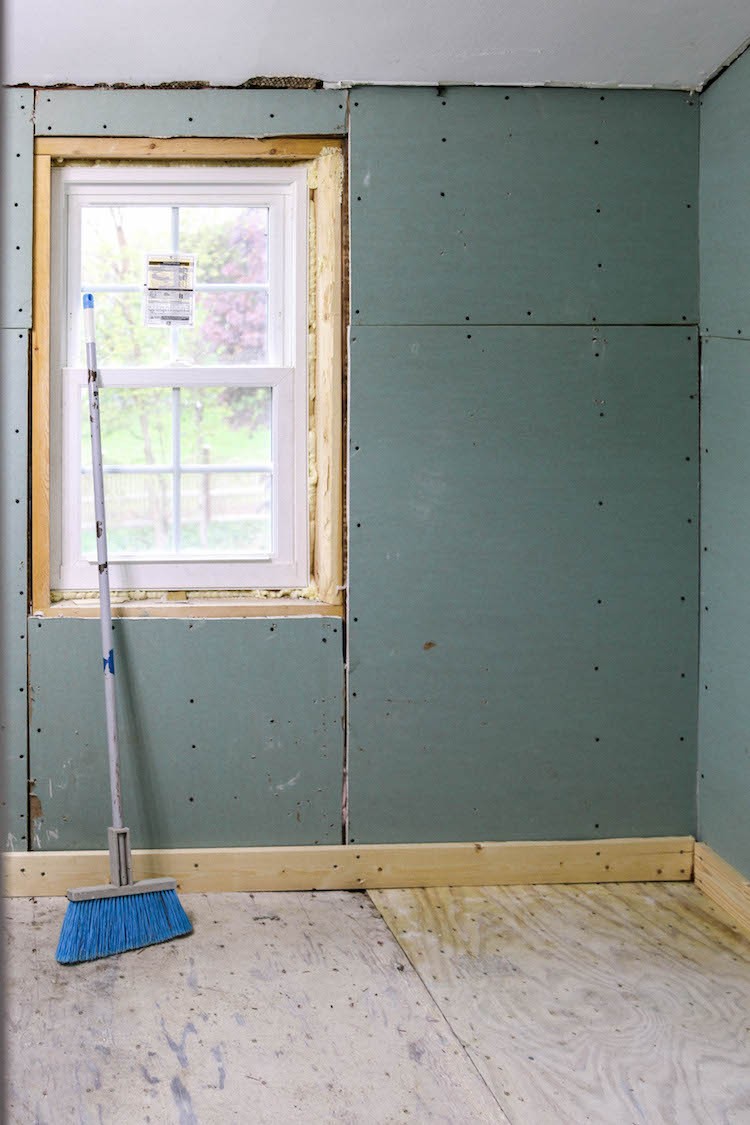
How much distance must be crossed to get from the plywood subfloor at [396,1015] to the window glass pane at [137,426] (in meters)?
1.30

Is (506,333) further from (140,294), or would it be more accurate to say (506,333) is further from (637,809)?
(637,809)

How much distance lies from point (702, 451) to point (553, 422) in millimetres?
466

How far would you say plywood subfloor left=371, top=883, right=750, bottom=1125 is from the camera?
2.14m

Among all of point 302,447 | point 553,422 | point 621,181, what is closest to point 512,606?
point 553,422

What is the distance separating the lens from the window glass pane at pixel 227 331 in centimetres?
321

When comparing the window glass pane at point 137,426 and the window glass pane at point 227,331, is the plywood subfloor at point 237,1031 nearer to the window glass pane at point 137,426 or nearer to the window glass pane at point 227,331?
the window glass pane at point 137,426

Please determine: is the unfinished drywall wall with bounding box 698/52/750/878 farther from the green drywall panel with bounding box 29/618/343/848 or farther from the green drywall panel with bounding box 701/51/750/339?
the green drywall panel with bounding box 29/618/343/848

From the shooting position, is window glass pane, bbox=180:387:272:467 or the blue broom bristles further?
window glass pane, bbox=180:387:272:467

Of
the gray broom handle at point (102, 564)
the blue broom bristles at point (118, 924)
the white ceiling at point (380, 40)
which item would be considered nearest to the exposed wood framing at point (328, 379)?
the white ceiling at point (380, 40)

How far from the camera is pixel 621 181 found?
3.21 meters

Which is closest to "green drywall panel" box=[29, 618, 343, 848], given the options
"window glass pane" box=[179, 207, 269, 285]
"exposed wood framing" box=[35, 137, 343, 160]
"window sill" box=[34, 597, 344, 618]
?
"window sill" box=[34, 597, 344, 618]

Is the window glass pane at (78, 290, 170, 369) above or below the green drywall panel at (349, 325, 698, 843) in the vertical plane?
above

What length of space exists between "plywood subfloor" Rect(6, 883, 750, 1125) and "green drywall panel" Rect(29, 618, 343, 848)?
0.22 metres

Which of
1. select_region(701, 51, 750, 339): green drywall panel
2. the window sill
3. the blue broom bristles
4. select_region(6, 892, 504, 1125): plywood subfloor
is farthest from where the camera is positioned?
the window sill
